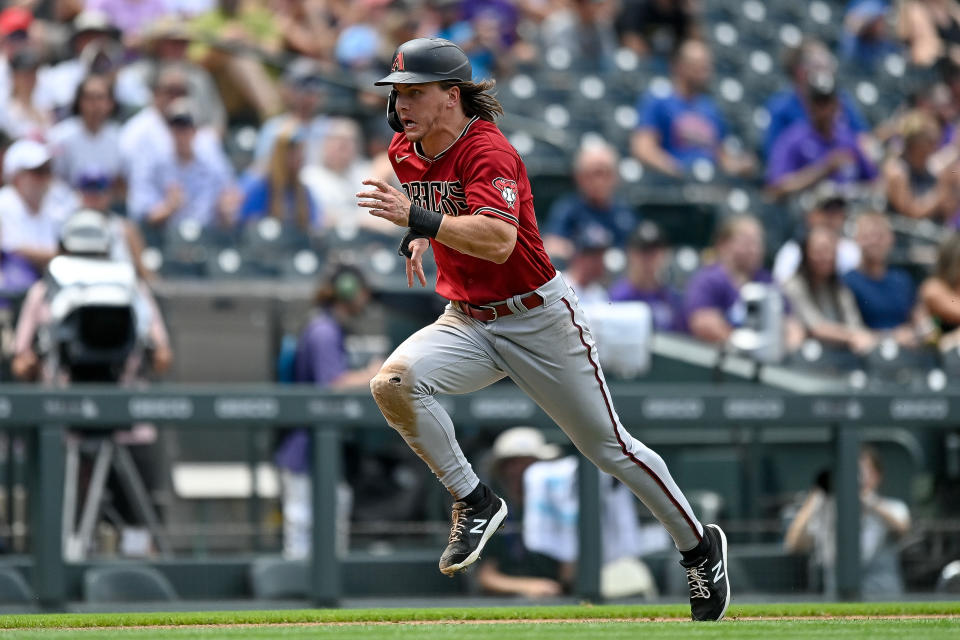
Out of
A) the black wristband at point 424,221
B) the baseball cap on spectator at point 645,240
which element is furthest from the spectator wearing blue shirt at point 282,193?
the black wristband at point 424,221

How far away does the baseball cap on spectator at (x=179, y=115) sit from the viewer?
928 cm

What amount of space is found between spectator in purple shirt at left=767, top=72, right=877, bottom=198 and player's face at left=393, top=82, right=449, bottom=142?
6.45m

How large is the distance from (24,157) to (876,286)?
15.8 feet

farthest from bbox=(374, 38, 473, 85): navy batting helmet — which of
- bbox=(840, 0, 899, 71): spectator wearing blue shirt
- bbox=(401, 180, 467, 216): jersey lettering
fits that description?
bbox=(840, 0, 899, 71): spectator wearing blue shirt

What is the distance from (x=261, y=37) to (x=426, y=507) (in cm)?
543

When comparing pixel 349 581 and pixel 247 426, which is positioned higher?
pixel 247 426

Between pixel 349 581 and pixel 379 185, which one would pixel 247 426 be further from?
pixel 379 185

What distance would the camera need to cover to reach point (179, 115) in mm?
9273

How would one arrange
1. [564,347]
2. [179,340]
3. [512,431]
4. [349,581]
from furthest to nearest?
[179,340]
[512,431]
[349,581]
[564,347]

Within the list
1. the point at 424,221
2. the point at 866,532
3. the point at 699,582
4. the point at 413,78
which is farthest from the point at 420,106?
the point at 866,532

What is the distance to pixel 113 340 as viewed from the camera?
7.09 metres

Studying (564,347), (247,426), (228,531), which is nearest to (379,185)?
(564,347)

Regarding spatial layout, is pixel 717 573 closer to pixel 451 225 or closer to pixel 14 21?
pixel 451 225

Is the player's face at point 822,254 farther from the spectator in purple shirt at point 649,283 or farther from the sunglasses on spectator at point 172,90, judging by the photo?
the sunglasses on spectator at point 172,90
